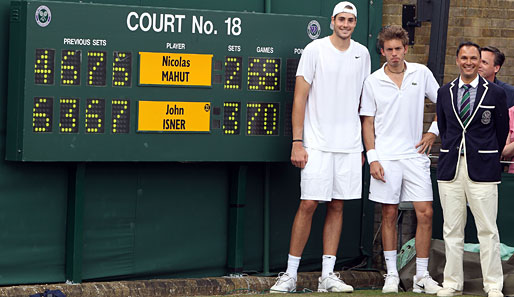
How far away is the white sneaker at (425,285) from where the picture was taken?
8800mm

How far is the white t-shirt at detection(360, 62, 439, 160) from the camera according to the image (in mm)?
8883

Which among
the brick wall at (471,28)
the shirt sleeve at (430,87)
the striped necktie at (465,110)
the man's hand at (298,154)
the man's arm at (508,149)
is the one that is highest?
the brick wall at (471,28)

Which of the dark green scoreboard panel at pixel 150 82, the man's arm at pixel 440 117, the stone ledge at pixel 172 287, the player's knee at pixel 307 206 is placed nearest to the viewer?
the dark green scoreboard panel at pixel 150 82

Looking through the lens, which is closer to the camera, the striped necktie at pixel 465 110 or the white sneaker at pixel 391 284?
the striped necktie at pixel 465 110

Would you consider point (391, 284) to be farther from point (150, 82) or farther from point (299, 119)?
point (150, 82)

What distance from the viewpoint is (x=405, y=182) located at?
8.97 meters

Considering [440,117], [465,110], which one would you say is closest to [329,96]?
[440,117]

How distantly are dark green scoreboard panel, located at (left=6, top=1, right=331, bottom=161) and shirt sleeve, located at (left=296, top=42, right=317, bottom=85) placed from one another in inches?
12.9

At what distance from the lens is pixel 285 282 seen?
8.87 metres

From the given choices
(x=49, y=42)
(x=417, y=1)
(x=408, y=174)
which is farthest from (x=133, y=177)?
(x=417, y=1)

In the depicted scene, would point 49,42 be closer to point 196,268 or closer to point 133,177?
point 133,177

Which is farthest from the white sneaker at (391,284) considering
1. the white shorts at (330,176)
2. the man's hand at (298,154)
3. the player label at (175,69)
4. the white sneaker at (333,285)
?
the player label at (175,69)

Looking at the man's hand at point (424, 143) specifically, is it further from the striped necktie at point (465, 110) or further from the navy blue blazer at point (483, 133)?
the striped necktie at point (465, 110)

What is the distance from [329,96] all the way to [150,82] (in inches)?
57.6
